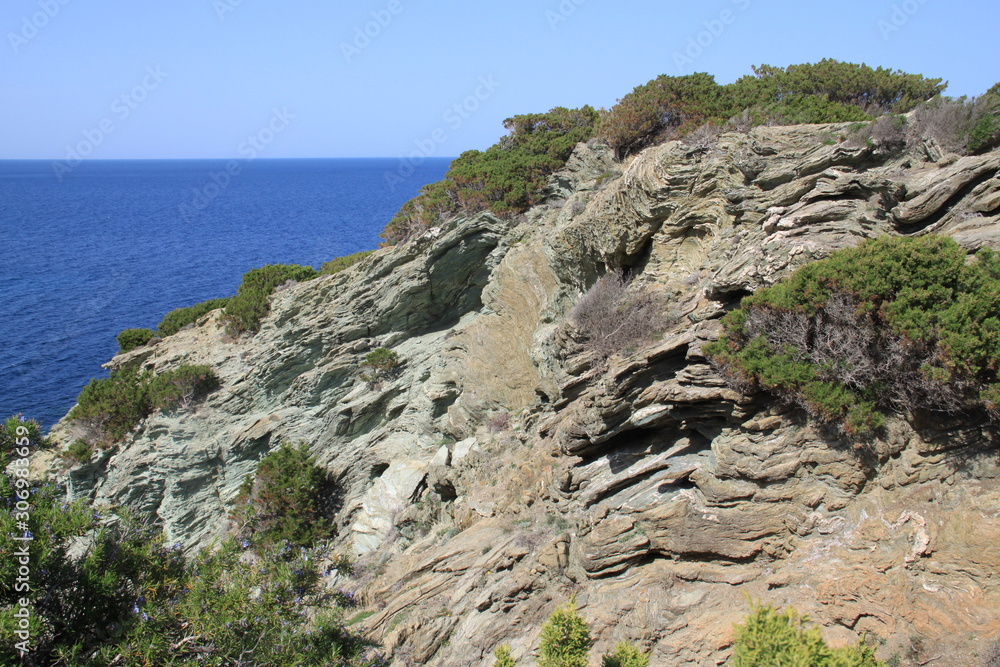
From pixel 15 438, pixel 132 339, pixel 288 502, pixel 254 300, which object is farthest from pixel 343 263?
pixel 15 438

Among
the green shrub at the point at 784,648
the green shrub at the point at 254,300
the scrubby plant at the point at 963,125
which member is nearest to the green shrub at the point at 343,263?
the green shrub at the point at 254,300

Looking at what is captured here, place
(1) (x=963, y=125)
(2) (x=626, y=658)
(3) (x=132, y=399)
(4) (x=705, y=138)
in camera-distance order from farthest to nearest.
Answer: (3) (x=132, y=399) → (4) (x=705, y=138) → (1) (x=963, y=125) → (2) (x=626, y=658)

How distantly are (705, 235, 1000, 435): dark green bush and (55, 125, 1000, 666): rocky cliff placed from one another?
20.0 inches

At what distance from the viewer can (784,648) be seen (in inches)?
252

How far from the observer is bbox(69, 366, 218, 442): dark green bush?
22.8 m

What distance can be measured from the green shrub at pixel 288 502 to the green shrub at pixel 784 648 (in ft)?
47.7

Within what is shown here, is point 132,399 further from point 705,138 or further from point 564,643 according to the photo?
point 705,138

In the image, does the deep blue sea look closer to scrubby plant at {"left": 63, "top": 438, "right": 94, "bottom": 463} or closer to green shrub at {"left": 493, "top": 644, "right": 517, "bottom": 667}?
scrubby plant at {"left": 63, "top": 438, "right": 94, "bottom": 463}

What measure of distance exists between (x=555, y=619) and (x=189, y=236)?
82.1 m

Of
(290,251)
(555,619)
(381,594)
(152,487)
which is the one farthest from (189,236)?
(555,619)

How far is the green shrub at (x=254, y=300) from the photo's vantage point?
25562mm

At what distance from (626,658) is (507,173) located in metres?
19.3

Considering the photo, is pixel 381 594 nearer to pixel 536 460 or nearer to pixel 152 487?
pixel 536 460

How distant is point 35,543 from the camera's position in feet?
20.3
